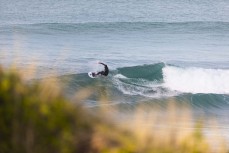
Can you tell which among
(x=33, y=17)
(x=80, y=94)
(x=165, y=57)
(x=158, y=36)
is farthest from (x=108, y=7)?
(x=80, y=94)

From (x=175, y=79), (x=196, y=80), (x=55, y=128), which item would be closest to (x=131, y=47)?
(x=196, y=80)

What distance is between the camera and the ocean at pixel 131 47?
77.3 ft

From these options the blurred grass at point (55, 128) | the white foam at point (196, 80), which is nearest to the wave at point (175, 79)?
the white foam at point (196, 80)

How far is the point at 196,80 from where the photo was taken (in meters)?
30.0

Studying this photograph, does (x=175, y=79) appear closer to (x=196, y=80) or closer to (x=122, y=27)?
(x=196, y=80)

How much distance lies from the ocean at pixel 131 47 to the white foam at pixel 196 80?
1.7 inches

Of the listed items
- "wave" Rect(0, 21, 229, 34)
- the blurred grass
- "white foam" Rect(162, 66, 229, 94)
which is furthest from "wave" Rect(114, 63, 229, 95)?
the blurred grass

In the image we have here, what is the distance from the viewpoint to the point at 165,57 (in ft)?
123

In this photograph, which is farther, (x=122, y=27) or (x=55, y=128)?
(x=122, y=27)

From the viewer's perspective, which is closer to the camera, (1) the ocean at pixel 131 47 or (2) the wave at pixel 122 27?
(1) the ocean at pixel 131 47

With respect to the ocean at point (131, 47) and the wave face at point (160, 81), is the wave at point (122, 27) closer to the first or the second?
Answer: the ocean at point (131, 47)

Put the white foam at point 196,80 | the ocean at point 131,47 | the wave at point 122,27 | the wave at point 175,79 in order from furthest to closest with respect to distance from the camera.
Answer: the wave at point 122,27, the white foam at point 196,80, the wave at point 175,79, the ocean at point 131,47

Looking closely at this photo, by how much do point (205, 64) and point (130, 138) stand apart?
3226cm

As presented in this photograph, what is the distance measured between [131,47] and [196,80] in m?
13.3
